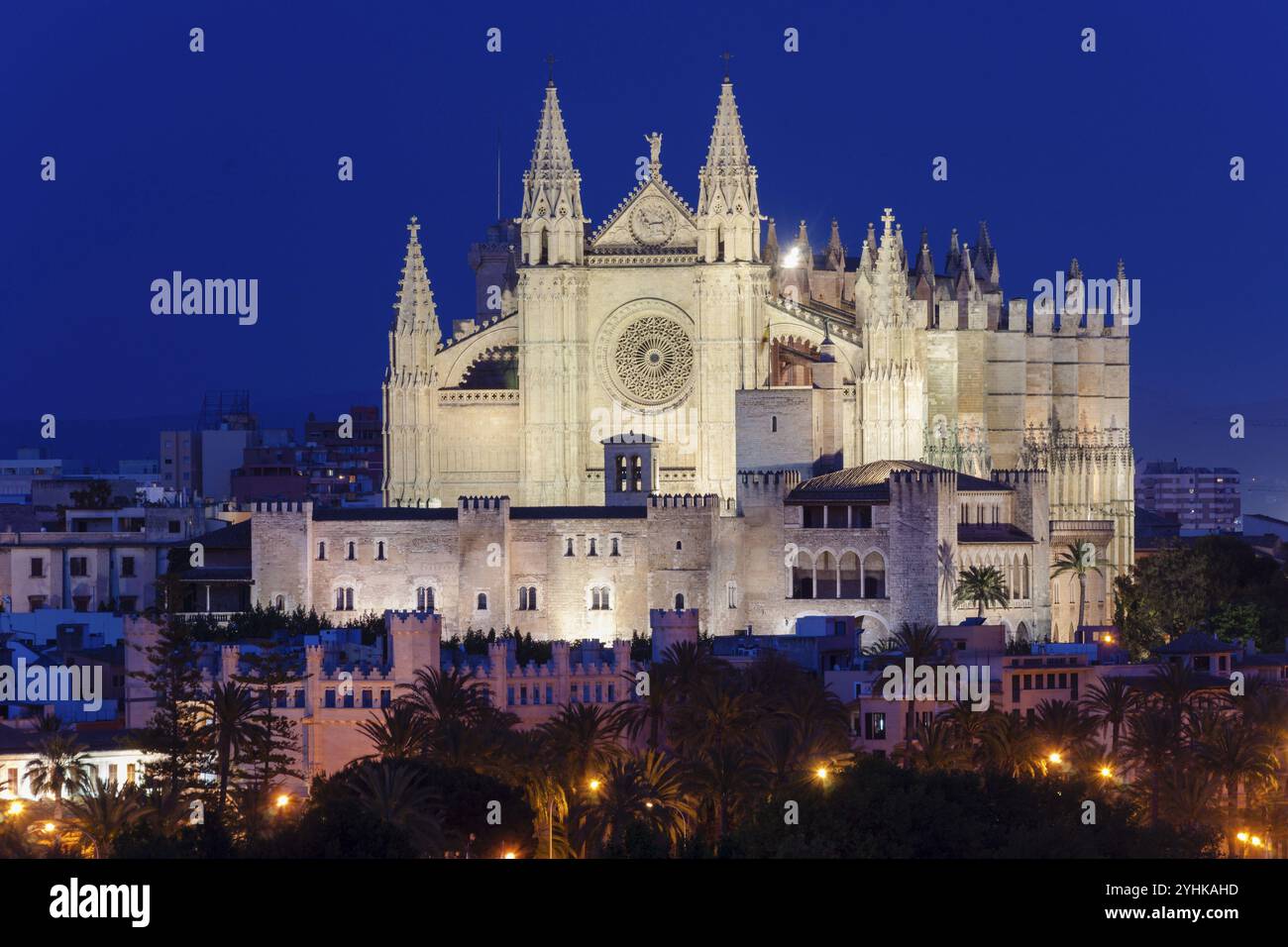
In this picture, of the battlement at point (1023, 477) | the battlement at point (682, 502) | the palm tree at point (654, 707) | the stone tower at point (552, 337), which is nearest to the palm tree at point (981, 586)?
the battlement at point (1023, 477)

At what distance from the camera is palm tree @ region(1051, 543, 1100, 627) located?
87.9 meters

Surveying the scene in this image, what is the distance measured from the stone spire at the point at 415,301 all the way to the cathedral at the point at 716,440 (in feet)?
0.25

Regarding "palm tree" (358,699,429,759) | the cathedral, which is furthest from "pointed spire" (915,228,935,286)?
"palm tree" (358,699,429,759)

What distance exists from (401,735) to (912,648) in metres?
12.1

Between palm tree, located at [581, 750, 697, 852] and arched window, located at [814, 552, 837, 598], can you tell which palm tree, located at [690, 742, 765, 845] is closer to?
palm tree, located at [581, 750, 697, 852]

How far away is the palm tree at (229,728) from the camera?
65188 millimetres

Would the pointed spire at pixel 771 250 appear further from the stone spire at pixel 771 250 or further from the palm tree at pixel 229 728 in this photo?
the palm tree at pixel 229 728

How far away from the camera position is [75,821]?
5956 cm

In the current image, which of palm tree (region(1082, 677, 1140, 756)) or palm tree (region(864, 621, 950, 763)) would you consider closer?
palm tree (region(864, 621, 950, 763))

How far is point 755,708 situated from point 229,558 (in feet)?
68.3

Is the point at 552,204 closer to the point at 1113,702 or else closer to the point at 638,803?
the point at 1113,702

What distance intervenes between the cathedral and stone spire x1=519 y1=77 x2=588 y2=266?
7 cm
